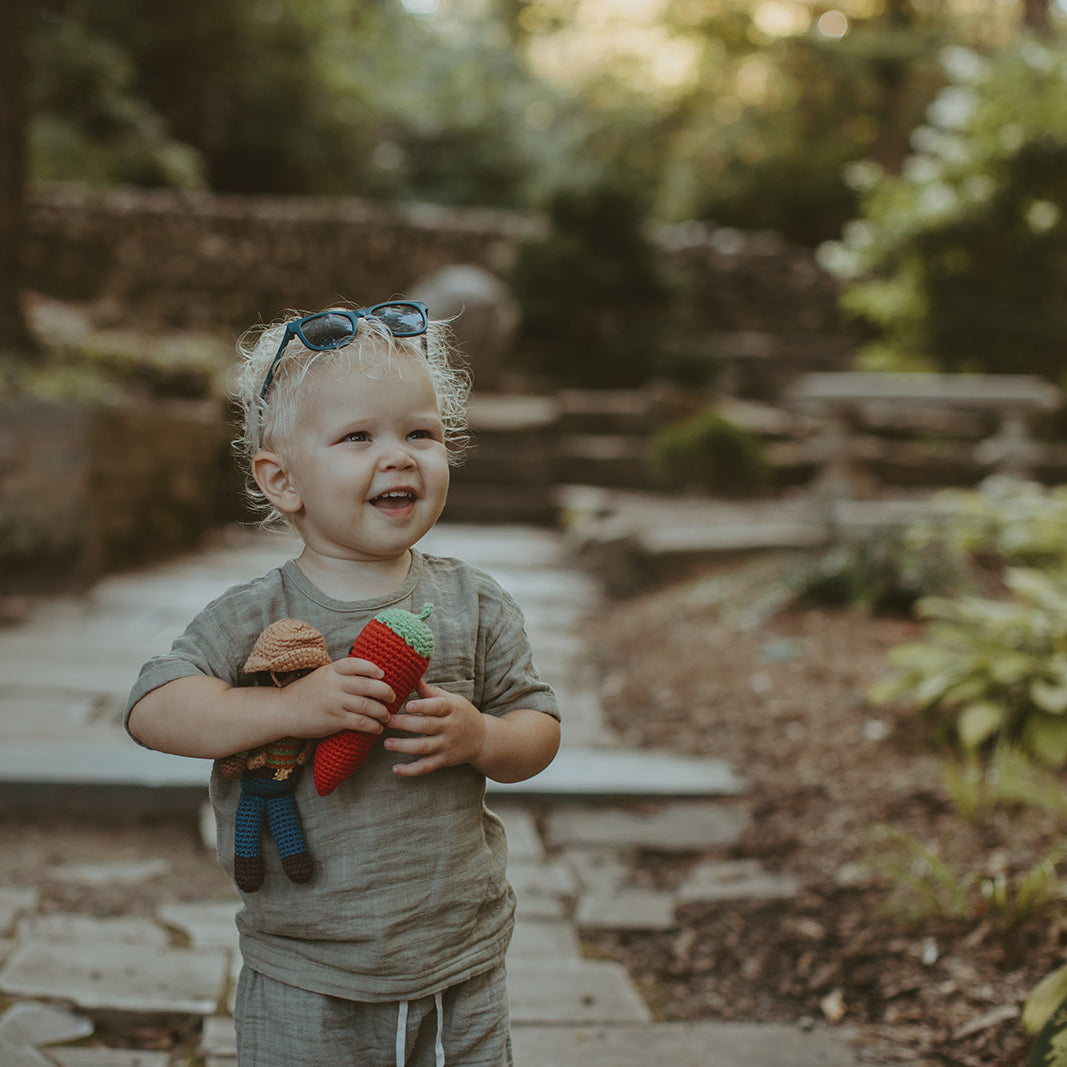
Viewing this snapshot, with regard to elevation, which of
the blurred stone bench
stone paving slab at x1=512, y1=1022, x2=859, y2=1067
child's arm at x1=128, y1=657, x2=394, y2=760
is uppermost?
the blurred stone bench

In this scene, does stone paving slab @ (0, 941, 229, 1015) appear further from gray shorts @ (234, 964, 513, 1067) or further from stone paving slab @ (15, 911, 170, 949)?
gray shorts @ (234, 964, 513, 1067)

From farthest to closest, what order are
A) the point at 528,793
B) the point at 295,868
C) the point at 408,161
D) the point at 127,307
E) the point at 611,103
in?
the point at 611,103 → the point at 408,161 → the point at 127,307 → the point at 528,793 → the point at 295,868

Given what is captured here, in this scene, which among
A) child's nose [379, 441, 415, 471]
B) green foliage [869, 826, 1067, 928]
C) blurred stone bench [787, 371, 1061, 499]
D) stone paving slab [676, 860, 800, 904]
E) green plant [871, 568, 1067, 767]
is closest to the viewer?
child's nose [379, 441, 415, 471]

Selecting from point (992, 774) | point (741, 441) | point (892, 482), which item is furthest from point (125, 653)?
point (892, 482)

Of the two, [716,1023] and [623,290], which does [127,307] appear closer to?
[623,290]

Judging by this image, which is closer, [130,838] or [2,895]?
[2,895]

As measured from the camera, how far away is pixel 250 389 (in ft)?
4.20

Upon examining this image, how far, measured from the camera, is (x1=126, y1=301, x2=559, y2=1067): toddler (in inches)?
45.4

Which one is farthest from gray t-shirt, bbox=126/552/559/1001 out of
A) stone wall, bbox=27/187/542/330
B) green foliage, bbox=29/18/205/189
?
green foliage, bbox=29/18/205/189

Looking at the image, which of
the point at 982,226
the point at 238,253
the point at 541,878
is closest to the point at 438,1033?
the point at 541,878

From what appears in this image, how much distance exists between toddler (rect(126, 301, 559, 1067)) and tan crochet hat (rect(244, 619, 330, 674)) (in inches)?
1.4

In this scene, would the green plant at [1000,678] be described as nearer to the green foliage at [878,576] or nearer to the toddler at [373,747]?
the green foliage at [878,576]

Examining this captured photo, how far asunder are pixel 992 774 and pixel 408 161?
55.4ft

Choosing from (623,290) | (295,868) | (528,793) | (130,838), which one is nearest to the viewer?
(295,868)
